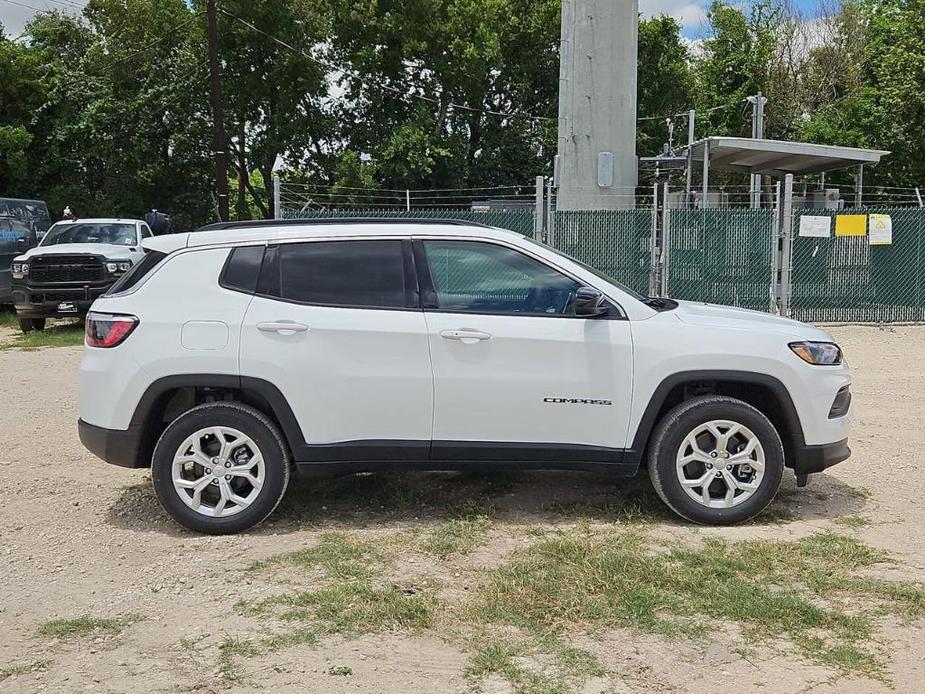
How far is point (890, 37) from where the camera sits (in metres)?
31.0

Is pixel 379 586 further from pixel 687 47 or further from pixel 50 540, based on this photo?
pixel 687 47

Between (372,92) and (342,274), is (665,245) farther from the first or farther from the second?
(372,92)

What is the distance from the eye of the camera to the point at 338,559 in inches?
194

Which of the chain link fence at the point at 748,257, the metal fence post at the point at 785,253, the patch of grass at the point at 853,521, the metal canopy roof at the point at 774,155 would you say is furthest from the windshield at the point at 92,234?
the patch of grass at the point at 853,521

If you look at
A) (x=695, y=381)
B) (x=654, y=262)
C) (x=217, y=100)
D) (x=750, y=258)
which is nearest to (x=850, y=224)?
(x=750, y=258)

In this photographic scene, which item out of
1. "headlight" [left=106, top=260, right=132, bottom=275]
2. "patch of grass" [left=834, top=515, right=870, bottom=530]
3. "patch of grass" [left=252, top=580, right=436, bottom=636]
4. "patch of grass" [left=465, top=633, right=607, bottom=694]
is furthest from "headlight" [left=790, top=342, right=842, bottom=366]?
"headlight" [left=106, top=260, right=132, bottom=275]

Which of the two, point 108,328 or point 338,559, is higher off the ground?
point 108,328

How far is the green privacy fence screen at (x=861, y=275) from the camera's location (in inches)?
608

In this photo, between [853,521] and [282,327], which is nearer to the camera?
[282,327]

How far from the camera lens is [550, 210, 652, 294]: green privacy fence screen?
15570mm

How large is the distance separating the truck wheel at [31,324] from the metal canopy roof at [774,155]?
12.1 m

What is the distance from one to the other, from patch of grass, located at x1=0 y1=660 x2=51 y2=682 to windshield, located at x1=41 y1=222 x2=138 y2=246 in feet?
43.5

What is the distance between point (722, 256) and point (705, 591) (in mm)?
11774

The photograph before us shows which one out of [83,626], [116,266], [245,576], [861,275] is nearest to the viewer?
[83,626]
